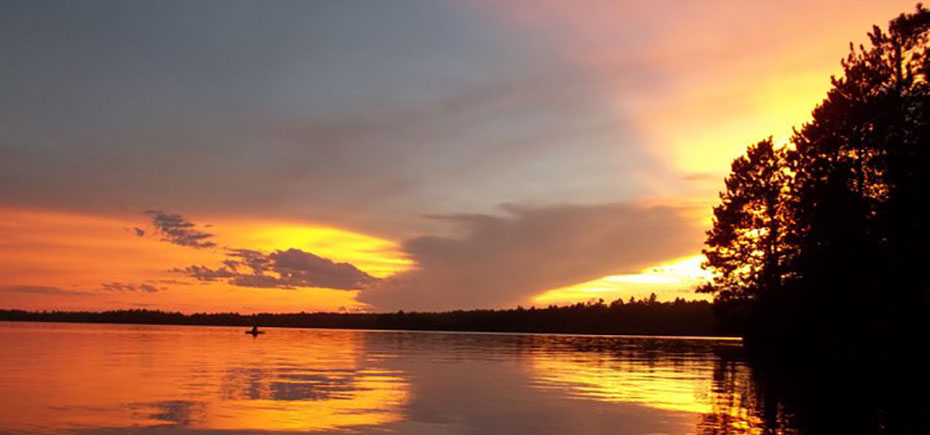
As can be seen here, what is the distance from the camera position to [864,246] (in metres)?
44.4

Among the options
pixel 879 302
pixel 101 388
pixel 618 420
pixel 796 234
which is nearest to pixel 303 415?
pixel 618 420

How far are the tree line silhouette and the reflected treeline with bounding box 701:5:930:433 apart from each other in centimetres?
7

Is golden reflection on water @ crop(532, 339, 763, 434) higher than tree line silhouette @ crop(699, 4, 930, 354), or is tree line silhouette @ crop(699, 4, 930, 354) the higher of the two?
tree line silhouette @ crop(699, 4, 930, 354)

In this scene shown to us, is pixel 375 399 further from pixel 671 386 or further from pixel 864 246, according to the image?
pixel 864 246

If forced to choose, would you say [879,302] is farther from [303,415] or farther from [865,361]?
[303,415]

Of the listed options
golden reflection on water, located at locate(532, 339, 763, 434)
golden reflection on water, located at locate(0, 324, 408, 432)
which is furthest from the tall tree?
golden reflection on water, located at locate(0, 324, 408, 432)

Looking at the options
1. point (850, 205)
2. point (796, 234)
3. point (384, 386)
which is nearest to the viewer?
point (384, 386)

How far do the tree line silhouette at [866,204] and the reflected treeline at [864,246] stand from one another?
67 millimetres

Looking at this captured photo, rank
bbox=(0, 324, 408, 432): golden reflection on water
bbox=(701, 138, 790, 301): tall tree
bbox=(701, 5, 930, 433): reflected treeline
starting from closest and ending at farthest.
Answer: bbox=(0, 324, 408, 432): golden reflection on water < bbox=(701, 5, 930, 433): reflected treeline < bbox=(701, 138, 790, 301): tall tree

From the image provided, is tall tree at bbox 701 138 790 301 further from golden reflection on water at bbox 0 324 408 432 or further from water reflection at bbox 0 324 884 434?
golden reflection on water at bbox 0 324 408 432

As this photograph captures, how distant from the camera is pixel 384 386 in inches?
1633

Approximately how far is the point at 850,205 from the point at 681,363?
26725mm

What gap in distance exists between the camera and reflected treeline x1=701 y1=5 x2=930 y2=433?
40.9 meters

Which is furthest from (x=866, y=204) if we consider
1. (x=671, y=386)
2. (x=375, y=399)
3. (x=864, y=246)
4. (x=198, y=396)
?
Result: (x=198, y=396)
